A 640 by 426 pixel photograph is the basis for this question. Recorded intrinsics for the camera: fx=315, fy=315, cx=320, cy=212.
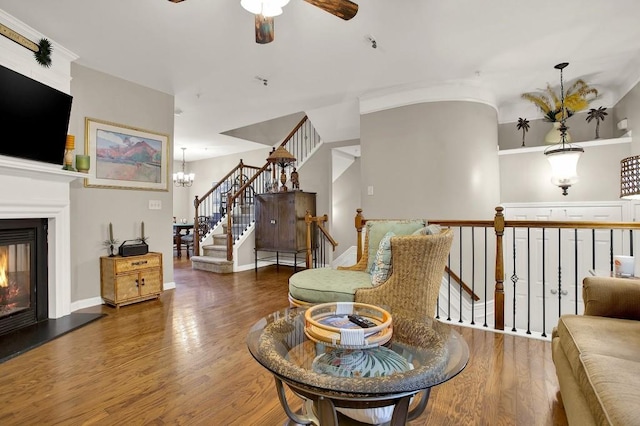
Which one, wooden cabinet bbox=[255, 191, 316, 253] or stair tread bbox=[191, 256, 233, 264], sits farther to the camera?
stair tread bbox=[191, 256, 233, 264]

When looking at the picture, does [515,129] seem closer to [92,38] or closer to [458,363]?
[458,363]

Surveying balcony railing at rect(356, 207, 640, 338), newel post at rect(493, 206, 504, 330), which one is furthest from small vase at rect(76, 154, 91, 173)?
balcony railing at rect(356, 207, 640, 338)

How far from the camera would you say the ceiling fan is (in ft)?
6.08

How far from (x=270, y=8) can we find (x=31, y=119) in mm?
2272

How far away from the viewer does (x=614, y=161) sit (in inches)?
158

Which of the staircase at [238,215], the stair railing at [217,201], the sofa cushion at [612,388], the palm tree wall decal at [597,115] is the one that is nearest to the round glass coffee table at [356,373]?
the sofa cushion at [612,388]

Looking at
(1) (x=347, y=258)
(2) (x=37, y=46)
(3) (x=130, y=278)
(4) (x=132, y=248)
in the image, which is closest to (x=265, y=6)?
(2) (x=37, y=46)

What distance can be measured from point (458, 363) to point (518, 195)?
4.36 metres

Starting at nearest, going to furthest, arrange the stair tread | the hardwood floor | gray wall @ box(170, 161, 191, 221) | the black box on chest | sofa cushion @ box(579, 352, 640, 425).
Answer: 1. sofa cushion @ box(579, 352, 640, 425)
2. the hardwood floor
3. the black box on chest
4. the stair tread
5. gray wall @ box(170, 161, 191, 221)

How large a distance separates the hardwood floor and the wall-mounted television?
5.21 feet

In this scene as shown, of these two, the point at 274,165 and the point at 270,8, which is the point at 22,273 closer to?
the point at 270,8

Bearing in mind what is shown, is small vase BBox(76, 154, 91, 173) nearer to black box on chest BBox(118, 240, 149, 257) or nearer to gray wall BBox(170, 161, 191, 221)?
black box on chest BBox(118, 240, 149, 257)

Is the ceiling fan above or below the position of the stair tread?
above

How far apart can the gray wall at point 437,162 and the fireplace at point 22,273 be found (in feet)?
12.4
